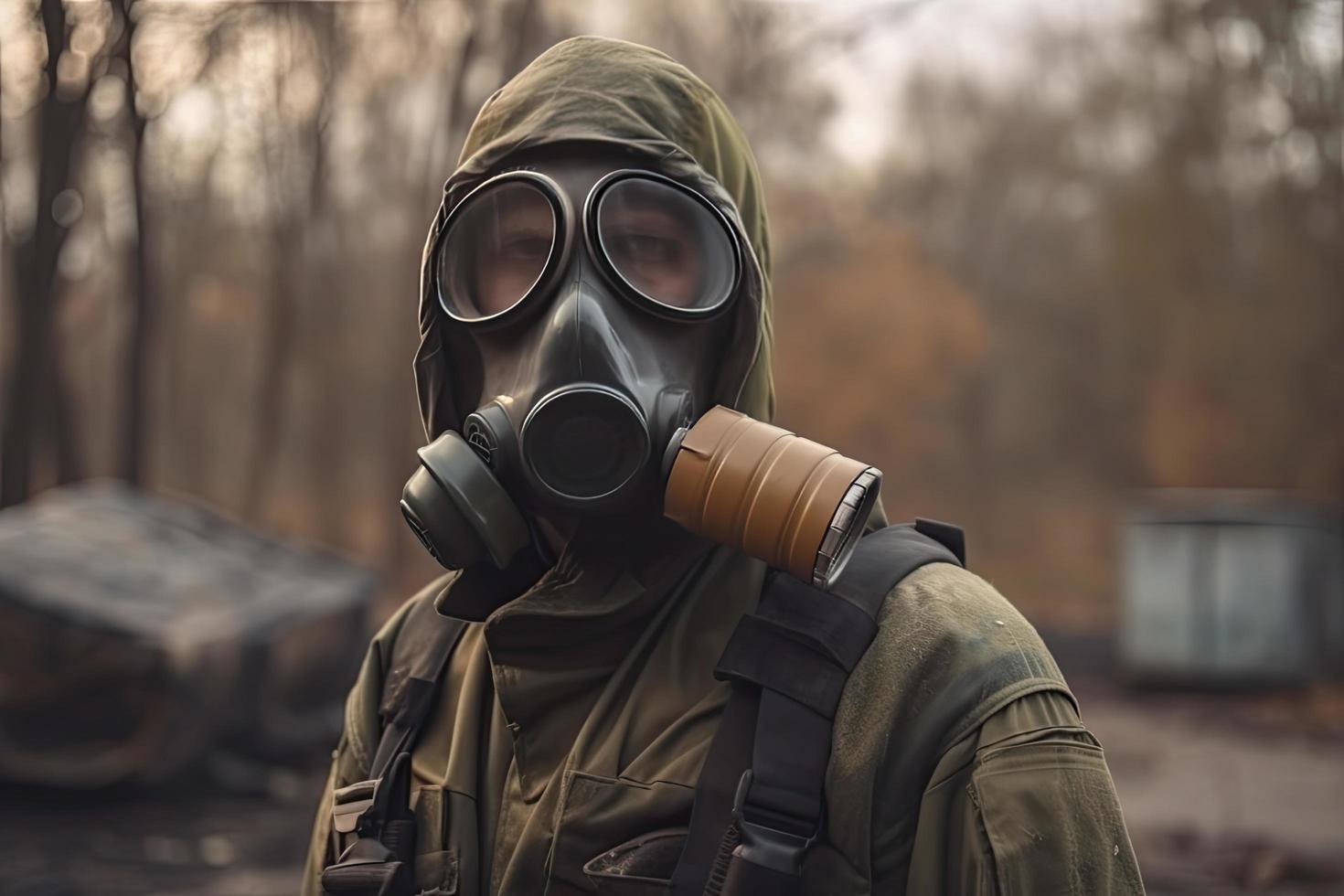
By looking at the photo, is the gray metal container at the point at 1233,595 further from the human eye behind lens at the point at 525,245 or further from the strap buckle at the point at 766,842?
the strap buckle at the point at 766,842

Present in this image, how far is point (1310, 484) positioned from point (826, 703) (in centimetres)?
2476

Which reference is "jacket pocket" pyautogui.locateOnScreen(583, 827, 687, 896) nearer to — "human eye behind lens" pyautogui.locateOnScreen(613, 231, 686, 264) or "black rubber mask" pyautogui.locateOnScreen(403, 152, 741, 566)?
"black rubber mask" pyautogui.locateOnScreen(403, 152, 741, 566)

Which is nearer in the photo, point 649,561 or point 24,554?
point 649,561

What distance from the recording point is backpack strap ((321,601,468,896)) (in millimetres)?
1854

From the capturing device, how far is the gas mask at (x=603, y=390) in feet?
5.52

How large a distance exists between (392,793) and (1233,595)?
43.4 ft

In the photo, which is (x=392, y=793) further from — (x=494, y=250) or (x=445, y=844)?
(x=494, y=250)

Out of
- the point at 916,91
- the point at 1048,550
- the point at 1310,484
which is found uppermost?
the point at 916,91

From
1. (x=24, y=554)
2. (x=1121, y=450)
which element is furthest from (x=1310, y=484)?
(x=24, y=554)

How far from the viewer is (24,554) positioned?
7746 mm

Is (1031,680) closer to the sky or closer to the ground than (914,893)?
closer to the sky

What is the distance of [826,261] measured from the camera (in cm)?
3039

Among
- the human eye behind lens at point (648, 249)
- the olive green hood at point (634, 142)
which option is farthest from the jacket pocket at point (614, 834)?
the human eye behind lens at point (648, 249)

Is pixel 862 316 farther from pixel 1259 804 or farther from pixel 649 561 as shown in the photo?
pixel 649 561
